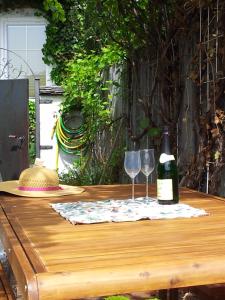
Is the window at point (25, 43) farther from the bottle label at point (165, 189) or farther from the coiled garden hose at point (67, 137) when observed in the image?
the bottle label at point (165, 189)

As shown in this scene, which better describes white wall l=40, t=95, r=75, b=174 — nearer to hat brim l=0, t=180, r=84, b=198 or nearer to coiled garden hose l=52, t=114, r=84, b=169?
coiled garden hose l=52, t=114, r=84, b=169

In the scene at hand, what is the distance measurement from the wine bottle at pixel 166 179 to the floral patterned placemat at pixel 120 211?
4 cm

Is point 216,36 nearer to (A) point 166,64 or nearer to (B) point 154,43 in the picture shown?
(A) point 166,64

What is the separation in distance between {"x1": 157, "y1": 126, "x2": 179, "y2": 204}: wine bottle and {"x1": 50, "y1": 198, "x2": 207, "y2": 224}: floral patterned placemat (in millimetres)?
41

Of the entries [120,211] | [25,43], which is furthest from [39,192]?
[25,43]

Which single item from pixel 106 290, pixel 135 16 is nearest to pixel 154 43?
pixel 135 16

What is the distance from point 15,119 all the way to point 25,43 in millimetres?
4043

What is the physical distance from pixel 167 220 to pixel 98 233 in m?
0.35

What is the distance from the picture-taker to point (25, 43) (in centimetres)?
1062

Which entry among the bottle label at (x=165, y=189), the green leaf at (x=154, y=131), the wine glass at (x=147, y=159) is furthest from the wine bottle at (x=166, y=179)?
the green leaf at (x=154, y=131)

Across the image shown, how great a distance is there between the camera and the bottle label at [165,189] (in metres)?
2.37

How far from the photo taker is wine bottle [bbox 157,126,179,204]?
2387 millimetres

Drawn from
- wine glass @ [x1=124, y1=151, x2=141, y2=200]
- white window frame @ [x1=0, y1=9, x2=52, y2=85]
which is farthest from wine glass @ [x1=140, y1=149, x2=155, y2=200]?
white window frame @ [x1=0, y1=9, x2=52, y2=85]

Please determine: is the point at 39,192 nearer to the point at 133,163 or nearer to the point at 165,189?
the point at 133,163
